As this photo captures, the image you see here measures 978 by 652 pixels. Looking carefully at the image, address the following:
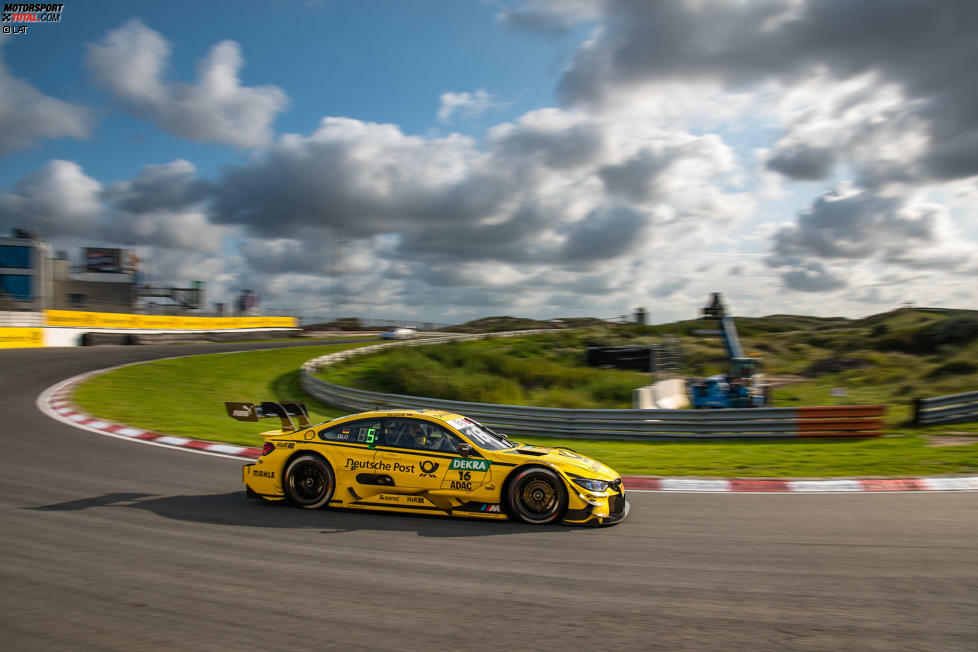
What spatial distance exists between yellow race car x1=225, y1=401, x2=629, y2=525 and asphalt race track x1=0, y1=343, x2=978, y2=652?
217 mm

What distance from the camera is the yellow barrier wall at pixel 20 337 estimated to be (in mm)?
26109

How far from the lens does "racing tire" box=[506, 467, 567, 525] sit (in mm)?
6598

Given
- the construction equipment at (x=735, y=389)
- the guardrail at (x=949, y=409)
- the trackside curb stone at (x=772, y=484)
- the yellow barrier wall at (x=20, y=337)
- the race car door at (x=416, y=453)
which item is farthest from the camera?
the yellow barrier wall at (x=20, y=337)

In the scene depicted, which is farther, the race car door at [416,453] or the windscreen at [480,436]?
the windscreen at [480,436]

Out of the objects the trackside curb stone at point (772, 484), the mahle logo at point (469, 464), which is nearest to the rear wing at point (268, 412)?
the mahle logo at point (469, 464)

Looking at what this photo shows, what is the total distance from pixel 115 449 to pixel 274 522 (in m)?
5.45

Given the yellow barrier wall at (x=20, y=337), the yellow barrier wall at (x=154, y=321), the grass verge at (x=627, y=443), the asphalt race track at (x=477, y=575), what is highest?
the yellow barrier wall at (x=154, y=321)

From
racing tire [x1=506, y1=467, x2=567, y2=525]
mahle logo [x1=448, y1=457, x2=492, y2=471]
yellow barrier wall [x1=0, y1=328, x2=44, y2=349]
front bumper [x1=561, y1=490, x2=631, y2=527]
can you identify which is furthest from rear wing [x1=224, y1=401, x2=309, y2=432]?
yellow barrier wall [x1=0, y1=328, x2=44, y2=349]

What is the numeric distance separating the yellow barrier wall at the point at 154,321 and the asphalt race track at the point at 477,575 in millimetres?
27212

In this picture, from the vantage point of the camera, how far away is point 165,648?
3734 millimetres

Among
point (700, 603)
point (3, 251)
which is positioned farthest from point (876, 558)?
point (3, 251)

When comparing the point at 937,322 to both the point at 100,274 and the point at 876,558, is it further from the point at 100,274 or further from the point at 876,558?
the point at 100,274

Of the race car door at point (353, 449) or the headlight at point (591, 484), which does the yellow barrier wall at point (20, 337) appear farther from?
the headlight at point (591, 484)

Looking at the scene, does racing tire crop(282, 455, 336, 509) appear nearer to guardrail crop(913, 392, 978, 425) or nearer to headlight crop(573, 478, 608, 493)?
headlight crop(573, 478, 608, 493)
